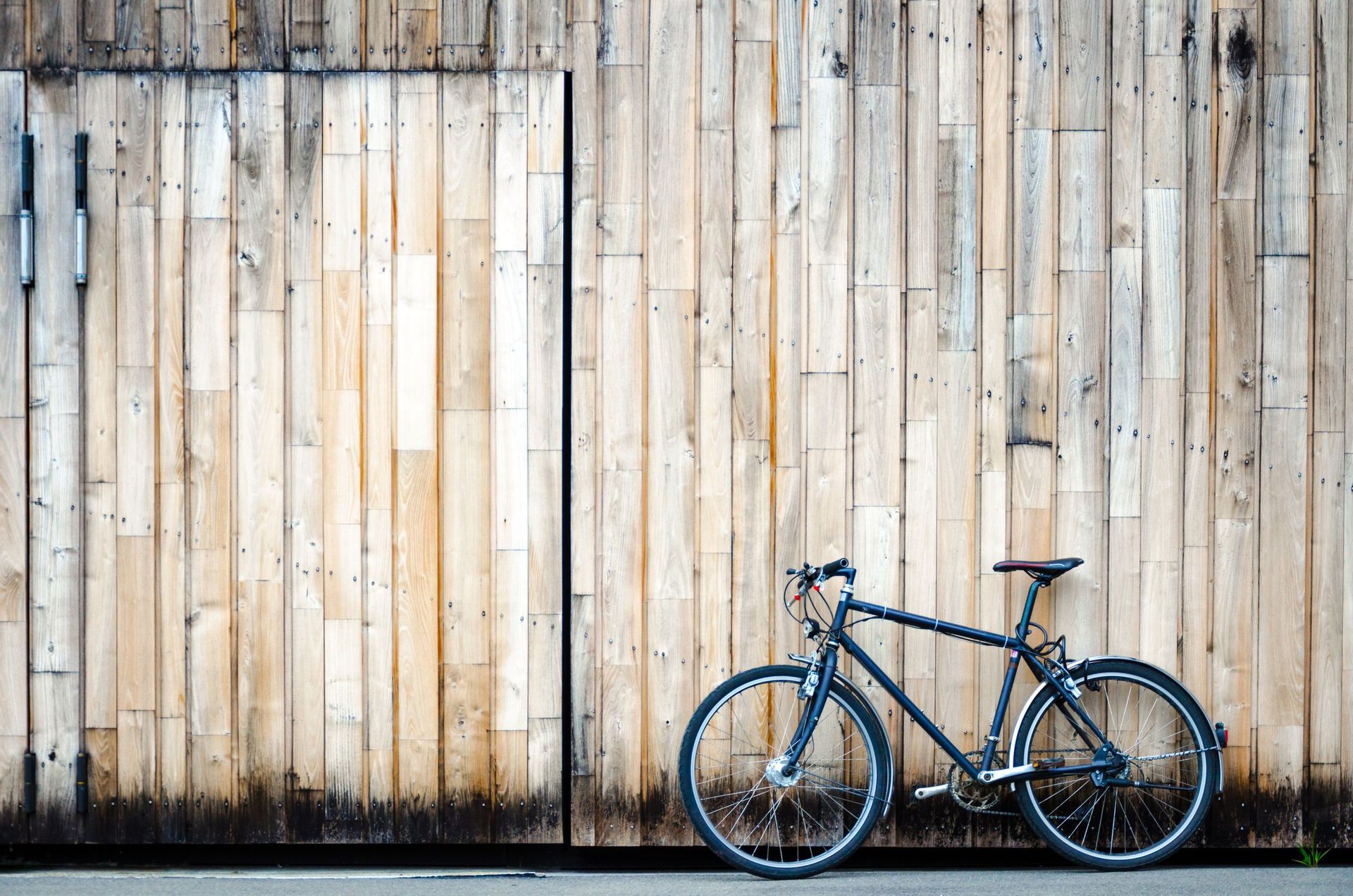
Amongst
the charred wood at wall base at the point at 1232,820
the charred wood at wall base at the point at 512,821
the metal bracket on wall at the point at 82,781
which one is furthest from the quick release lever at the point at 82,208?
the charred wood at wall base at the point at 1232,820

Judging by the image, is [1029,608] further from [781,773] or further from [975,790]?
[781,773]

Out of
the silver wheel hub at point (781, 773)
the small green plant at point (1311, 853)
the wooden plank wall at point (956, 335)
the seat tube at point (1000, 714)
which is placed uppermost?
the wooden plank wall at point (956, 335)

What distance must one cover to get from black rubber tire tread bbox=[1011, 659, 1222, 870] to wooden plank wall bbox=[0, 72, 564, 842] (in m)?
1.53

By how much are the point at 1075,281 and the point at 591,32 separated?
1787 millimetres

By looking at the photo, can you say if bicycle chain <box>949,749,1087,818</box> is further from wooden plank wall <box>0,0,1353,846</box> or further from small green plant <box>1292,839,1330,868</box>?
small green plant <box>1292,839,1330,868</box>

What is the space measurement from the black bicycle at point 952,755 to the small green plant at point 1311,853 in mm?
433

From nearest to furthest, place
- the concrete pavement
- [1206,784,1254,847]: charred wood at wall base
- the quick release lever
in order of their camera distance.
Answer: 1. the concrete pavement
2. the quick release lever
3. [1206,784,1254,847]: charred wood at wall base

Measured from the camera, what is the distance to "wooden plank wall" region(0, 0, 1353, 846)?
343cm

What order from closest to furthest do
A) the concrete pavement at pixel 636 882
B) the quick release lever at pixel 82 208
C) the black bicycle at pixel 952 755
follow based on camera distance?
the concrete pavement at pixel 636 882
the black bicycle at pixel 952 755
the quick release lever at pixel 82 208

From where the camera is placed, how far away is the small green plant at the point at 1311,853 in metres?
3.49

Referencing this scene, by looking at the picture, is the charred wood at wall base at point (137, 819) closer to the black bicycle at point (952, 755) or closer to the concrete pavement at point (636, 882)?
the concrete pavement at point (636, 882)

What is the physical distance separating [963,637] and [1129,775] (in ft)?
2.35

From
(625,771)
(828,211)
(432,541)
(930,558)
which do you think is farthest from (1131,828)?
(432,541)

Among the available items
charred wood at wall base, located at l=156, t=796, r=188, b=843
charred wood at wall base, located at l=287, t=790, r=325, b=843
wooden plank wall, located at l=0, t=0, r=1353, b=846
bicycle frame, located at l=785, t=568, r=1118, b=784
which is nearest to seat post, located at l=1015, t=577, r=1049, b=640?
bicycle frame, located at l=785, t=568, r=1118, b=784
